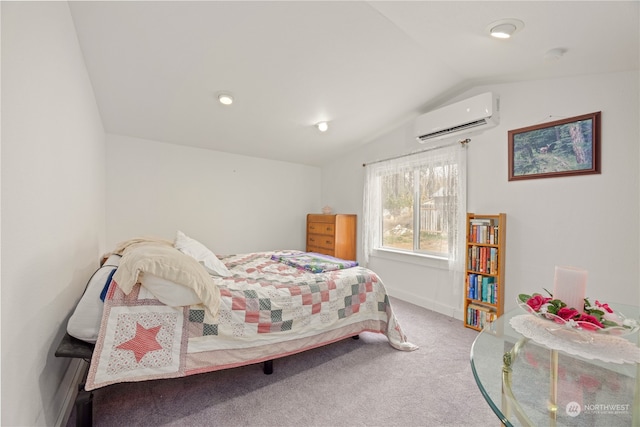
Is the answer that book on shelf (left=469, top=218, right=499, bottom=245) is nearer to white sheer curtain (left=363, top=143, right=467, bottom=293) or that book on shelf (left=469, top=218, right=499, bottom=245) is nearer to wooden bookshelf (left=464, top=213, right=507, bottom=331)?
wooden bookshelf (left=464, top=213, right=507, bottom=331)

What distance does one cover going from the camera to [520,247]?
8.68 ft

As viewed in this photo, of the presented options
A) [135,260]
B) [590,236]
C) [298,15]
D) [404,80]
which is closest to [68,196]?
[135,260]

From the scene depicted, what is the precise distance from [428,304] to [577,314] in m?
2.59

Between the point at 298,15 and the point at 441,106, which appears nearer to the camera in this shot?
the point at 298,15

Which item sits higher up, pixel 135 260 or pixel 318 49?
pixel 318 49

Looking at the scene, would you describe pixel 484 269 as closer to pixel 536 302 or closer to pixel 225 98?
pixel 536 302

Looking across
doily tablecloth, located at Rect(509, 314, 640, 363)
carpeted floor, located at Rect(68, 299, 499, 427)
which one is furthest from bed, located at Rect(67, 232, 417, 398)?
doily tablecloth, located at Rect(509, 314, 640, 363)

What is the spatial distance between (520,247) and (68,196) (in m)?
3.68

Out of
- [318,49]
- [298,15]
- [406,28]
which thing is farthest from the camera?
[318,49]

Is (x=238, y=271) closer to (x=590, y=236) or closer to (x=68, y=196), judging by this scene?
(x=68, y=196)

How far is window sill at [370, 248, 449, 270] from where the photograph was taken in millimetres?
3315

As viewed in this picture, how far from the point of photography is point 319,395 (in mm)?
1738

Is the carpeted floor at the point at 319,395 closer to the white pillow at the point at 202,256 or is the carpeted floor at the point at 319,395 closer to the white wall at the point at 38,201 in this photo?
the white wall at the point at 38,201

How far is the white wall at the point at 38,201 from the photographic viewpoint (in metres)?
0.95
